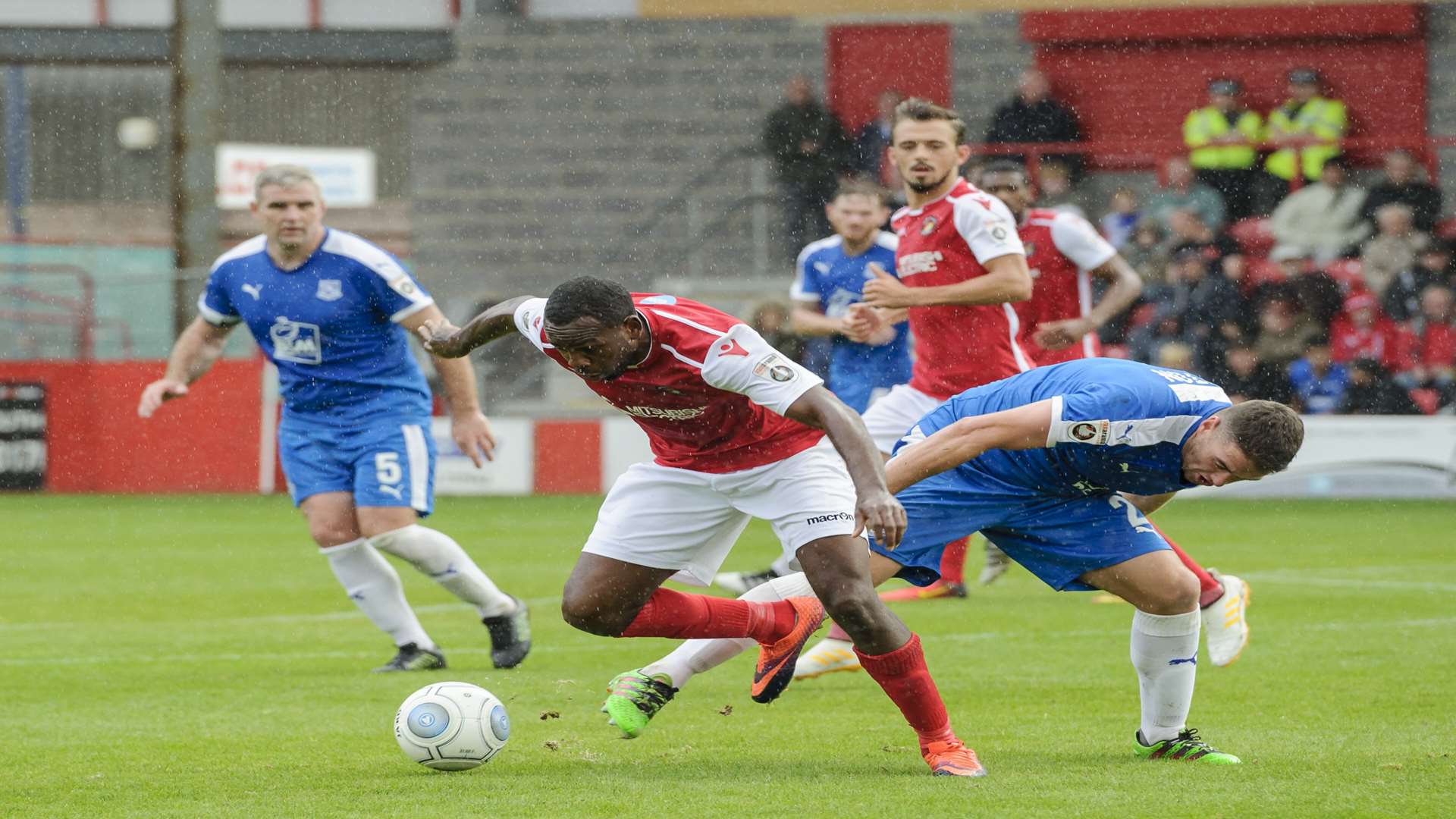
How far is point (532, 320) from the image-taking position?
5.75 metres

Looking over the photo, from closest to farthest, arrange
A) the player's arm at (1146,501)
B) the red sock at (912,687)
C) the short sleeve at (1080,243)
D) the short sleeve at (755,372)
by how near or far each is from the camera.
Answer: the short sleeve at (755,372) → the red sock at (912,687) → the player's arm at (1146,501) → the short sleeve at (1080,243)

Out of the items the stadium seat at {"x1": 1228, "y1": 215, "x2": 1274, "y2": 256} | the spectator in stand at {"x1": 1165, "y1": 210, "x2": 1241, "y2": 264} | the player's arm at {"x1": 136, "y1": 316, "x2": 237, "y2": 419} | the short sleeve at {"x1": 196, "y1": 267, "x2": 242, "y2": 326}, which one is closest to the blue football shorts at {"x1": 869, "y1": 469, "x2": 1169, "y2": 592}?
the short sleeve at {"x1": 196, "y1": 267, "x2": 242, "y2": 326}

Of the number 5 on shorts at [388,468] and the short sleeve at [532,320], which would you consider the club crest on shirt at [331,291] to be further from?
the short sleeve at [532,320]

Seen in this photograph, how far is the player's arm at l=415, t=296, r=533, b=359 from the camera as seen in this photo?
5.98 m

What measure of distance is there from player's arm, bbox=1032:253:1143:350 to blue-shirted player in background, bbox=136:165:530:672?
2863 millimetres

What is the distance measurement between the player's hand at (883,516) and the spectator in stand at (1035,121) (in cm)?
1604

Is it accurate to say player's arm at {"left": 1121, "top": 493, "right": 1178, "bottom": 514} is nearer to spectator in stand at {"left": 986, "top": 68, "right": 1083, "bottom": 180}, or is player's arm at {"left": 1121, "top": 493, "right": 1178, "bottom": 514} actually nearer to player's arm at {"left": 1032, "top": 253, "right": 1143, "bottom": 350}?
player's arm at {"left": 1032, "top": 253, "right": 1143, "bottom": 350}

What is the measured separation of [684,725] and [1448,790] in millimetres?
2548

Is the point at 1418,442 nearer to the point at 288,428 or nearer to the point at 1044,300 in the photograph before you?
the point at 1044,300

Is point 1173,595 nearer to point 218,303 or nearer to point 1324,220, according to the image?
point 218,303

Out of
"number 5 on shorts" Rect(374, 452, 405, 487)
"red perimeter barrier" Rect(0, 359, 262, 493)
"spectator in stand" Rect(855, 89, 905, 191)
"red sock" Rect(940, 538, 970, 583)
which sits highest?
"spectator in stand" Rect(855, 89, 905, 191)

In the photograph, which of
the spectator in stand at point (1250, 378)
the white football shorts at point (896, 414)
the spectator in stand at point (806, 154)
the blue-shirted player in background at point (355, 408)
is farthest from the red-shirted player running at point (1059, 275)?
the spectator in stand at point (806, 154)

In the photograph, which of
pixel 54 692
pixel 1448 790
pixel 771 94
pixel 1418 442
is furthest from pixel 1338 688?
pixel 771 94

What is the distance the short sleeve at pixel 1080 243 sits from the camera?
31.7 feet
